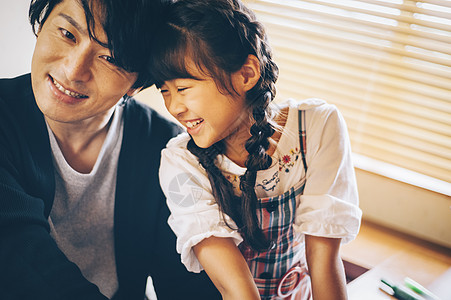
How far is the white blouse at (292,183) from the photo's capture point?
1048 mm

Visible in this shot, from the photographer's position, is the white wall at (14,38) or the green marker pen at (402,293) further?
the white wall at (14,38)

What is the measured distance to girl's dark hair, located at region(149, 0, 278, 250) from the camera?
1000 millimetres

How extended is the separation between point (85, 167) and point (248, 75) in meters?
0.64

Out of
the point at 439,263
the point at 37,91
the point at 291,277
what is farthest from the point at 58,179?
the point at 439,263

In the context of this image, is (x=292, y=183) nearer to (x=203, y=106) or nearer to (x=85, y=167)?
(x=203, y=106)

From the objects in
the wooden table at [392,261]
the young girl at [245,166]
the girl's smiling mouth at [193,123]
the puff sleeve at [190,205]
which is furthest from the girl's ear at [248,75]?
the wooden table at [392,261]

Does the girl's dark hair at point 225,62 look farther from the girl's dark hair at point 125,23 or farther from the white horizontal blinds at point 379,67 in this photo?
the white horizontal blinds at point 379,67

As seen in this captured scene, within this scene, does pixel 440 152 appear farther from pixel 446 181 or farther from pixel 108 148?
pixel 108 148

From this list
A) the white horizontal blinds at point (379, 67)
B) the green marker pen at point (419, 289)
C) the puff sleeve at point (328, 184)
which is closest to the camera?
the puff sleeve at point (328, 184)

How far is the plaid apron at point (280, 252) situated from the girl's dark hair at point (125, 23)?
1.63 feet

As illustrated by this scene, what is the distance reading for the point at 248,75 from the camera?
108 cm

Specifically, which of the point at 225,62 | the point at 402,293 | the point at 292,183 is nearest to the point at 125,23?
the point at 225,62

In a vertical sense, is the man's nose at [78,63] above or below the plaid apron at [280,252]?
above

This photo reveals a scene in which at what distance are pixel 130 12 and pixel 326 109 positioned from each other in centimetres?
62
